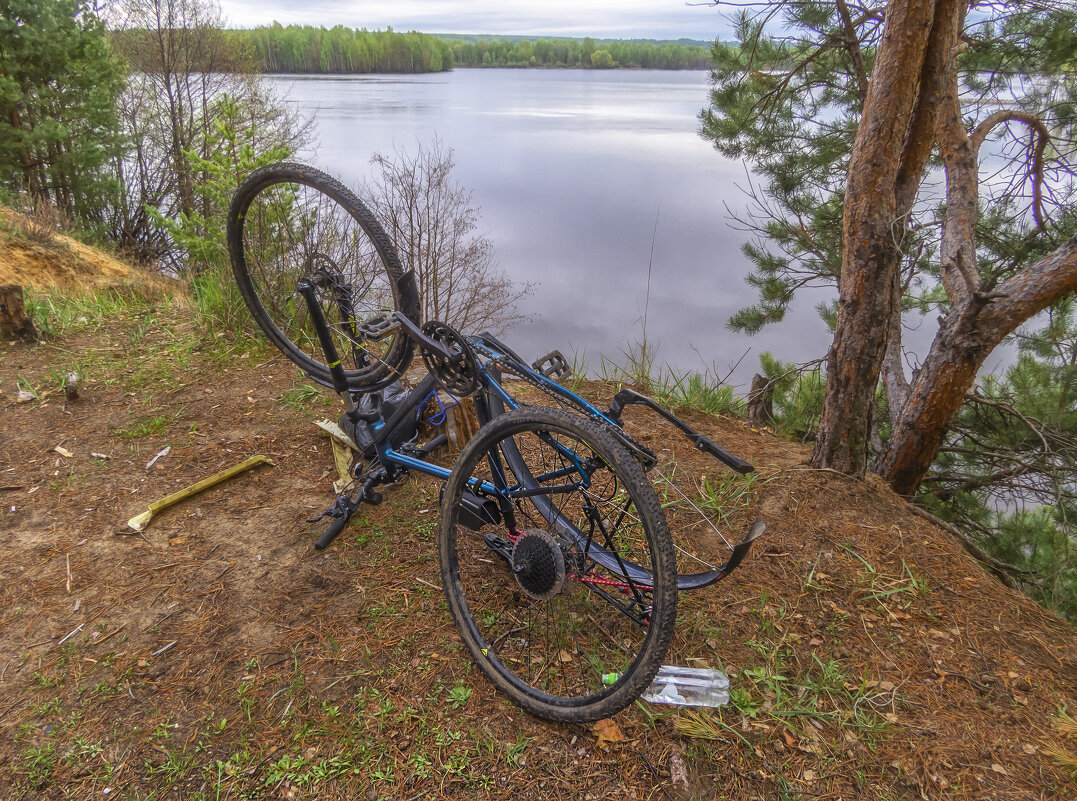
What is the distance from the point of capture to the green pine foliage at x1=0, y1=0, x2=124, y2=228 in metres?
10.5

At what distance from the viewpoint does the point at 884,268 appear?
8.98ft

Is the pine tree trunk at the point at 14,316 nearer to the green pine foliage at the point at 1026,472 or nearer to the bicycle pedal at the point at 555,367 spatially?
the bicycle pedal at the point at 555,367

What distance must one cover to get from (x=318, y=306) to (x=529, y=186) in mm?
42292

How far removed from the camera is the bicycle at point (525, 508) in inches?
64.2

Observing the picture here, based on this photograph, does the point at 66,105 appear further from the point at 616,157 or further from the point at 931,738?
the point at 616,157

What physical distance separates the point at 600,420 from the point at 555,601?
0.77 m

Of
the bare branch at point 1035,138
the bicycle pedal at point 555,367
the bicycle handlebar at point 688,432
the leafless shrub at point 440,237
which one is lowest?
the leafless shrub at point 440,237

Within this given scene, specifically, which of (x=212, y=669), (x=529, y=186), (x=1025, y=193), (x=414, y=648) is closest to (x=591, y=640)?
(x=414, y=648)

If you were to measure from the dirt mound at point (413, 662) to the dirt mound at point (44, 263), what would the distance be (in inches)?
224

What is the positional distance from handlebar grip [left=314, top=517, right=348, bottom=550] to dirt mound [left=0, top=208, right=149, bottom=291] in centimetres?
644

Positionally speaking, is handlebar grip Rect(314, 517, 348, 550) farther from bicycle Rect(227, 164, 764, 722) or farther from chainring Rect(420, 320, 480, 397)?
chainring Rect(420, 320, 480, 397)

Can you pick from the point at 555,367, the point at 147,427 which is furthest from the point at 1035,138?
the point at 147,427

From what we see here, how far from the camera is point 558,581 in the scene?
5.98 feet

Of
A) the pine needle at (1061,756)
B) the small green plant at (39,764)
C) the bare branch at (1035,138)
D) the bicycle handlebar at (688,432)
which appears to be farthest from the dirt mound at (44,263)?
the pine needle at (1061,756)
